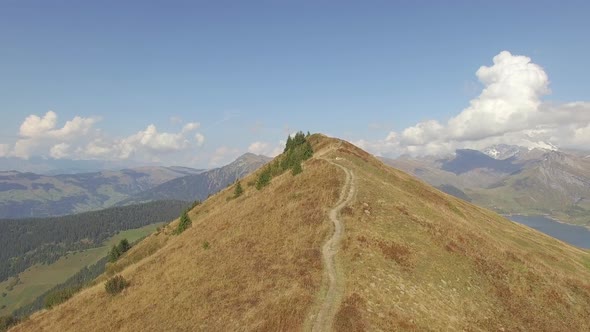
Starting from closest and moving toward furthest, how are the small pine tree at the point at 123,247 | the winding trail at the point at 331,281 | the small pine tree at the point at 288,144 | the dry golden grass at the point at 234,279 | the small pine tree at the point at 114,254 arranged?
the winding trail at the point at 331,281 → the dry golden grass at the point at 234,279 → the small pine tree at the point at 114,254 → the small pine tree at the point at 288,144 → the small pine tree at the point at 123,247

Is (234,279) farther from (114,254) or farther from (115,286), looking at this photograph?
(114,254)

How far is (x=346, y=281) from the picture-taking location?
30.4 meters

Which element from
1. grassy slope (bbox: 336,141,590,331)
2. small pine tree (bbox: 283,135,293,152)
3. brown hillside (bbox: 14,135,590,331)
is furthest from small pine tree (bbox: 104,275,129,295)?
small pine tree (bbox: 283,135,293,152)

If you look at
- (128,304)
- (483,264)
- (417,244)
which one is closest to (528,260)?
(483,264)

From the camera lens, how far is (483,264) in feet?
129

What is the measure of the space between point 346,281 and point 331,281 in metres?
1.24

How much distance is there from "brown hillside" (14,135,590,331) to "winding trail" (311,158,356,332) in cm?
48

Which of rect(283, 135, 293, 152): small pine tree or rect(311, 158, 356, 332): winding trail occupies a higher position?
rect(283, 135, 293, 152): small pine tree

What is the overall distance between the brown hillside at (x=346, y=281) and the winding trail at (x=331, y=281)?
48 centimetres

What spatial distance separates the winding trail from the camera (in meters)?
25.6

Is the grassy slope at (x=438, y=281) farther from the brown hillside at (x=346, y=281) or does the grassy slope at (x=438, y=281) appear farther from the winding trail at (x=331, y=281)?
the winding trail at (x=331, y=281)


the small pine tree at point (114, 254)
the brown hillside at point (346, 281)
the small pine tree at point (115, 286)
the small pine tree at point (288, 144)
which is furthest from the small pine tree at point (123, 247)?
the small pine tree at point (115, 286)

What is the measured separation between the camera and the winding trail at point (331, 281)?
2562 centimetres

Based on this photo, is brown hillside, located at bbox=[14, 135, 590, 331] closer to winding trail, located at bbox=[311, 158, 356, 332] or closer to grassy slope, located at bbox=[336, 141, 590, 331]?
grassy slope, located at bbox=[336, 141, 590, 331]
